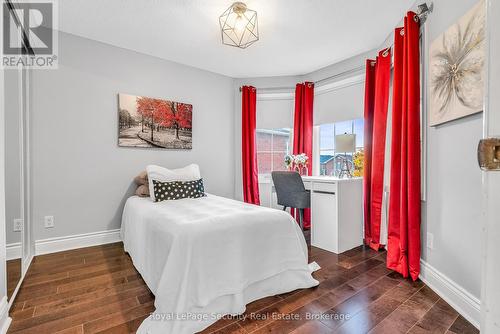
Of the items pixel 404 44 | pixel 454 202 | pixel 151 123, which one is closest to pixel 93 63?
pixel 151 123

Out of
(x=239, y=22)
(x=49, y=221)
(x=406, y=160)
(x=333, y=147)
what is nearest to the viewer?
(x=406, y=160)

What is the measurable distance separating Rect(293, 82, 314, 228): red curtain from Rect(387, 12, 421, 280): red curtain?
1.57 meters

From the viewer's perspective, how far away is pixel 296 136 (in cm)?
384

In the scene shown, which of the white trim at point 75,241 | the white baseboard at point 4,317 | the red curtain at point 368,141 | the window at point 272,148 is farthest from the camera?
the window at point 272,148

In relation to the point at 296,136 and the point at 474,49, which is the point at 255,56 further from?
the point at 474,49

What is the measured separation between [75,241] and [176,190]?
128 centimetres

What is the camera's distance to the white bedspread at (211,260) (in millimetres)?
1417

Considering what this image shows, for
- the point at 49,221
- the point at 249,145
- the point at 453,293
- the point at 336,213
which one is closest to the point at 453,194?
the point at 453,293

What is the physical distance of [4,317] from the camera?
140cm

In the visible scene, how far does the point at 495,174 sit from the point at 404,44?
2.15 meters

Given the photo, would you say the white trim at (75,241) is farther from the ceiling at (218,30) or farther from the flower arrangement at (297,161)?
the flower arrangement at (297,161)

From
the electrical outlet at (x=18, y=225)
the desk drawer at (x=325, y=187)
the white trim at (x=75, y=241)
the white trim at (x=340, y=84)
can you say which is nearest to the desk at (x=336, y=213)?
the desk drawer at (x=325, y=187)

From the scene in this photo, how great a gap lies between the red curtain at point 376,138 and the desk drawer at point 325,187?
0.48 m

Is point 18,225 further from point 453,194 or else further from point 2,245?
point 453,194
